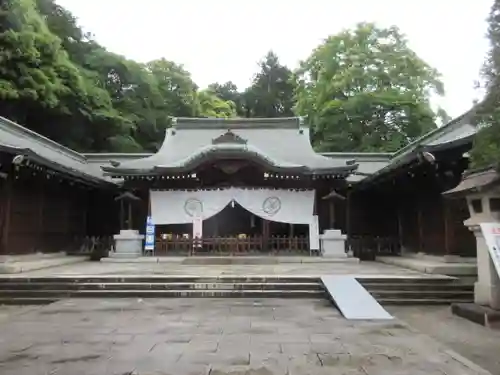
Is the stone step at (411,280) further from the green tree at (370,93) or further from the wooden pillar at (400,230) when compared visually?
the green tree at (370,93)

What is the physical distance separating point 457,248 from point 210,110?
28242mm

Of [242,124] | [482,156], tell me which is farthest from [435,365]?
[242,124]

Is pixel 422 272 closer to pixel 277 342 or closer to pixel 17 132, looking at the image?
pixel 277 342

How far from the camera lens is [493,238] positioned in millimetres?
6266

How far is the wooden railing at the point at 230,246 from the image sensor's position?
47.6ft

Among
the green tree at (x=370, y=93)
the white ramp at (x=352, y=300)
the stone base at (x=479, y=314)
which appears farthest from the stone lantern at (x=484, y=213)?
the green tree at (x=370, y=93)

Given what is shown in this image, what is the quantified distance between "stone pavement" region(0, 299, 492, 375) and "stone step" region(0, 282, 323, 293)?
4.30ft

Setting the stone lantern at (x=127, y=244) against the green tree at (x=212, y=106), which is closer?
the stone lantern at (x=127, y=244)

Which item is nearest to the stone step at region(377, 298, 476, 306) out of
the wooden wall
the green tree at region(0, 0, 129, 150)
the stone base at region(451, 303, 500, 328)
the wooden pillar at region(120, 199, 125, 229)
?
the stone base at region(451, 303, 500, 328)

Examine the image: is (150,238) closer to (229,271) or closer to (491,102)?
(229,271)

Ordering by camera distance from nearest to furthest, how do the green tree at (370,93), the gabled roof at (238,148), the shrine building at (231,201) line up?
the shrine building at (231,201), the gabled roof at (238,148), the green tree at (370,93)

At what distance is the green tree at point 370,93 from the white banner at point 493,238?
17.9 m

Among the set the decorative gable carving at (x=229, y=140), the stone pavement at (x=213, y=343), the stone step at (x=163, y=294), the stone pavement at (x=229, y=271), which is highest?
the decorative gable carving at (x=229, y=140)

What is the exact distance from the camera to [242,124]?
20.2 meters
